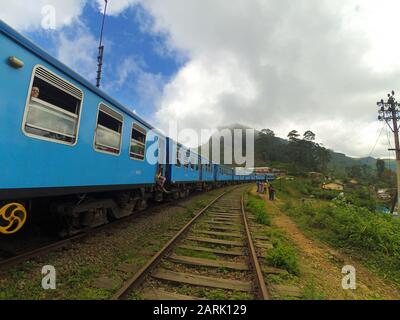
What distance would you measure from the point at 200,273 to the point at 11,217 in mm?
3079

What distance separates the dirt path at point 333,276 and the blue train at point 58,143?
15.2ft

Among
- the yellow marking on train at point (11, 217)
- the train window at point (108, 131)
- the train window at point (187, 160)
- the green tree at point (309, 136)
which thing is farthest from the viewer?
the green tree at point (309, 136)

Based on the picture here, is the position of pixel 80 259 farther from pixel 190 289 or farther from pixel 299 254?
pixel 299 254

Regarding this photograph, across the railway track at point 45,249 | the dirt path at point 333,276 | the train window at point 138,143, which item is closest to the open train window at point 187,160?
the train window at point 138,143

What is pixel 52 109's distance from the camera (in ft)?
12.4

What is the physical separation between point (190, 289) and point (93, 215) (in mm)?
3421

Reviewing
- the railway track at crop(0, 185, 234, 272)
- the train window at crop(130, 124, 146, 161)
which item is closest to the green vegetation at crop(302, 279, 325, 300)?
the railway track at crop(0, 185, 234, 272)

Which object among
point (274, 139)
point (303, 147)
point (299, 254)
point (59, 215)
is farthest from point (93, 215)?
point (274, 139)

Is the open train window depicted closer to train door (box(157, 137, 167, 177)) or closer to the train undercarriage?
train door (box(157, 137, 167, 177))

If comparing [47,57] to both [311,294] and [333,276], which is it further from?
[333,276]

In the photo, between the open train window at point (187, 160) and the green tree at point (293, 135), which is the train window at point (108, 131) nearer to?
the open train window at point (187, 160)

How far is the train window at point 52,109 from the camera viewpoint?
3443mm
